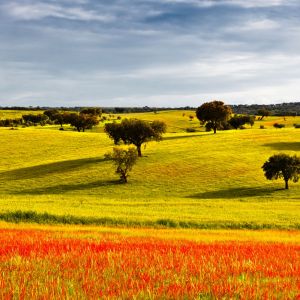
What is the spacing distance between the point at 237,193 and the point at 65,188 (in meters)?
24.6

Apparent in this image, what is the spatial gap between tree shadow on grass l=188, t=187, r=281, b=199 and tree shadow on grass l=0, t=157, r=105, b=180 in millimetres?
27959

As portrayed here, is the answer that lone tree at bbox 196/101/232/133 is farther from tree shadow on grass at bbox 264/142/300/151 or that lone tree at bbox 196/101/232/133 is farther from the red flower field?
the red flower field

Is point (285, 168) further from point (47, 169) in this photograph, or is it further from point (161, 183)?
point (47, 169)

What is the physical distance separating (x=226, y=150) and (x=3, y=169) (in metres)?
42.5

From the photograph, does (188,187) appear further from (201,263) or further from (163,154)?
(201,263)

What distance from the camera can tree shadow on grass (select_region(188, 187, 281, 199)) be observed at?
63203mm

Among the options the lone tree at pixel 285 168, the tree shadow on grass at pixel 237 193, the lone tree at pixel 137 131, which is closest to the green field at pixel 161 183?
the tree shadow on grass at pixel 237 193

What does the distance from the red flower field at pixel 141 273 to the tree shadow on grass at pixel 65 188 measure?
2129 inches

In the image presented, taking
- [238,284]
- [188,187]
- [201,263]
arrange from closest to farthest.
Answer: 1. [238,284]
2. [201,263]
3. [188,187]

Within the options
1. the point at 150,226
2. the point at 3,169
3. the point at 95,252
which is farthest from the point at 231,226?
the point at 3,169

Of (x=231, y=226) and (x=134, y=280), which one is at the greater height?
(x=134, y=280)

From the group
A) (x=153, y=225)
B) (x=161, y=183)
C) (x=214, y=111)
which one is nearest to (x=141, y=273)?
(x=153, y=225)

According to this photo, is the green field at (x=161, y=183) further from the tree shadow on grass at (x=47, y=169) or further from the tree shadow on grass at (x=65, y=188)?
the tree shadow on grass at (x=47, y=169)

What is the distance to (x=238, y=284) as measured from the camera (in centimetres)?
965
